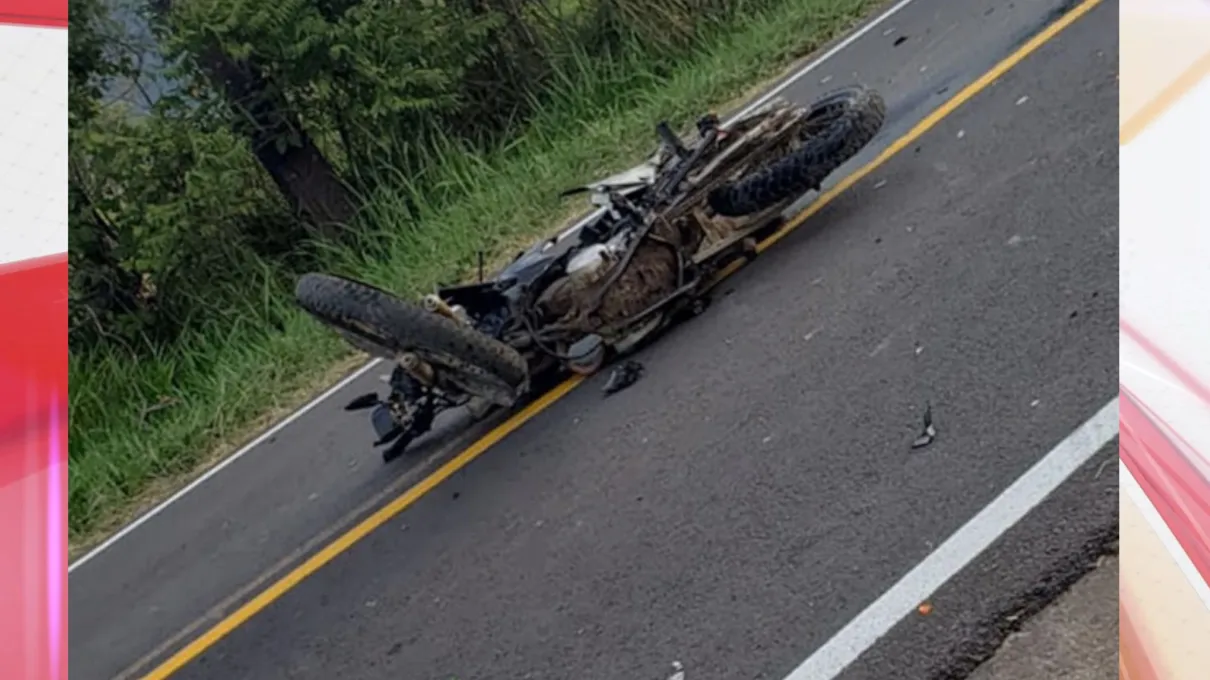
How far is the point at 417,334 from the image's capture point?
1801mm

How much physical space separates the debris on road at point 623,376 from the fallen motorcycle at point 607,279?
0.03 m

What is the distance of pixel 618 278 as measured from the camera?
202 cm

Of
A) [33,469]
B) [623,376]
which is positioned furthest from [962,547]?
[33,469]

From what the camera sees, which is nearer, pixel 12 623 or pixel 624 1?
pixel 12 623

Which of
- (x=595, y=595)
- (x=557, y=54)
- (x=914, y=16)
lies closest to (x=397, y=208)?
(x=557, y=54)

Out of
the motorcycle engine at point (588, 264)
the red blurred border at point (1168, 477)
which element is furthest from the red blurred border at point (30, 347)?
the red blurred border at point (1168, 477)

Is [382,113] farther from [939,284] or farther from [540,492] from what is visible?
[939,284]

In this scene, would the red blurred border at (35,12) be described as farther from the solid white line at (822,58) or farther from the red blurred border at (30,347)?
the solid white line at (822,58)

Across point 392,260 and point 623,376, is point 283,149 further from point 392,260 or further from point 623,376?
point 623,376

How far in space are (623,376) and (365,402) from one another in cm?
41

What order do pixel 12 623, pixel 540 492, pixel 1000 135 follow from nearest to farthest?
1. pixel 12 623
2. pixel 540 492
3. pixel 1000 135

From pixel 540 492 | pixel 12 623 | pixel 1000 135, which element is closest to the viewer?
pixel 12 623

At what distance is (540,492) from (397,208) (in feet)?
1.59

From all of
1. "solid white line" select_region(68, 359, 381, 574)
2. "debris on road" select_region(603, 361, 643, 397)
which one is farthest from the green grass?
"debris on road" select_region(603, 361, 643, 397)
